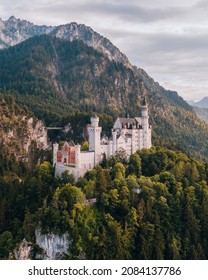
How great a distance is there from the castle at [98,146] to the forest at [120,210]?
190 centimetres

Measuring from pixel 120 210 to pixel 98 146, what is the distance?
15.9 meters

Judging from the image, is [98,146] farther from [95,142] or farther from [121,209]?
[121,209]

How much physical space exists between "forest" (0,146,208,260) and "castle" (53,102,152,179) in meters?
1.90

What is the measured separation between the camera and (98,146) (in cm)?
8662

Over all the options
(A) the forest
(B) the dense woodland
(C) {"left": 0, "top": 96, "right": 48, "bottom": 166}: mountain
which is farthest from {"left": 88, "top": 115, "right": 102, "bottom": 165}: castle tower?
(C) {"left": 0, "top": 96, "right": 48, "bottom": 166}: mountain

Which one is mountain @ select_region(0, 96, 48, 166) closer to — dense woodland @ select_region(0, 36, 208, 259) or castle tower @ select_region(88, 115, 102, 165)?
dense woodland @ select_region(0, 36, 208, 259)

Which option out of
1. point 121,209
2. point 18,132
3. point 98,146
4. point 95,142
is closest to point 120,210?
point 121,209

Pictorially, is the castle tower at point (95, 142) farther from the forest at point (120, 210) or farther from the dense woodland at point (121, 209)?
the dense woodland at point (121, 209)

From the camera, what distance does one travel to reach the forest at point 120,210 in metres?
70.2

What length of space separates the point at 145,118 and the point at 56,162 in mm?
23591

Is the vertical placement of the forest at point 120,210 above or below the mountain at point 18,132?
below

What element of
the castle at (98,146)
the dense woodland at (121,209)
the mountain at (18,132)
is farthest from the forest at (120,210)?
the mountain at (18,132)

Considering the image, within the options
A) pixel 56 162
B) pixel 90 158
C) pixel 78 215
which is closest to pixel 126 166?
pixel 90 158

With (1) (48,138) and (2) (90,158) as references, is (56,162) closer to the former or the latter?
(2) (90,158)
